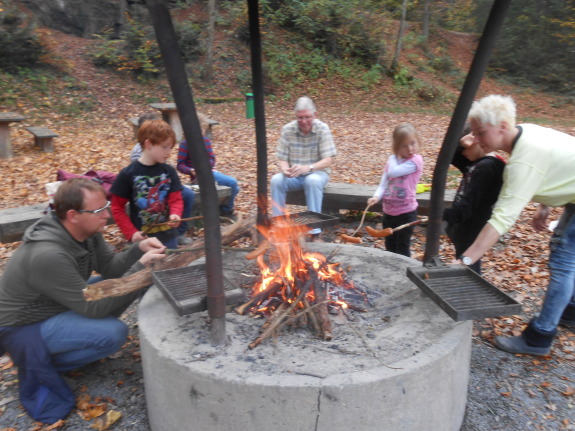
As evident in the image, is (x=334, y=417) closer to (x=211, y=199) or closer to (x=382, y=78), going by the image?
(x=211, y=199)

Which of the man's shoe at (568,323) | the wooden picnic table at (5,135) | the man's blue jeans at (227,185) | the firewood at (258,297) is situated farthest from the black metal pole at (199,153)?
the wooden picnic table at (5,135)

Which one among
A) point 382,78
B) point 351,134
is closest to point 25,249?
point 351,134

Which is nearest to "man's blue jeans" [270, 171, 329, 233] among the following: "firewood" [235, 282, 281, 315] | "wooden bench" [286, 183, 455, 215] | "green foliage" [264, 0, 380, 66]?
"wooden bench" [286, 183, 455, 215]

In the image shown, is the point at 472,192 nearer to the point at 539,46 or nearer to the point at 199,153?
the point at 199,153

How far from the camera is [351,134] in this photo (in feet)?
36.1

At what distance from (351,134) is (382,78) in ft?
21.0

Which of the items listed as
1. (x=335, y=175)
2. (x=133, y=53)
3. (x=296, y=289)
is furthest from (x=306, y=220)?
(x=133, y=53)

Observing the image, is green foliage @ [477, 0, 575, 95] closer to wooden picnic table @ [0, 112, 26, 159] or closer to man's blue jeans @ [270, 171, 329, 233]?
man's blue jeans @ [270, 171, 329, 233]

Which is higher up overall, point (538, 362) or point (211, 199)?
point (211, 199)

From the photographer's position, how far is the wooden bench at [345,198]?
529 centimetres

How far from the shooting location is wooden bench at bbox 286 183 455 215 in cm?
529

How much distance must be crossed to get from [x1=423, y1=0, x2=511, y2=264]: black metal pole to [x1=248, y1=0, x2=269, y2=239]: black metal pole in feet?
3.65

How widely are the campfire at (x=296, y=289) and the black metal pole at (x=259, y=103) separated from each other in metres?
0.19

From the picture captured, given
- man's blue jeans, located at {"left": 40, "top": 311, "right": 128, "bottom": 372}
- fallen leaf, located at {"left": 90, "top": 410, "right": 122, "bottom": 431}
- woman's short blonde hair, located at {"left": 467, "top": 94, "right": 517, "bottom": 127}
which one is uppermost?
woman's short blonde hair, located at {"left": 467, "top": 94, "right": 517, "bottom": 127}
